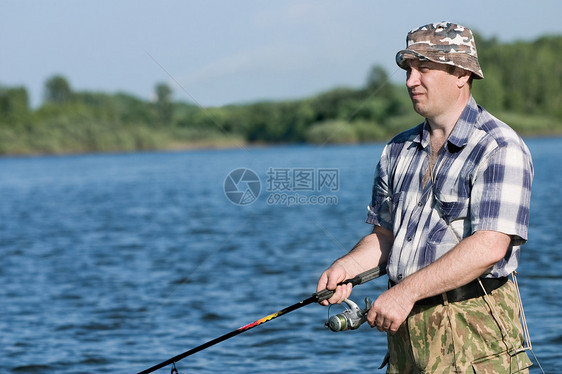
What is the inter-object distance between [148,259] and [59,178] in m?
32.3

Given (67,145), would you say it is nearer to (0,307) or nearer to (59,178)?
(59,178)

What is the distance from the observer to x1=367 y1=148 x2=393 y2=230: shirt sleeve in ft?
11.5

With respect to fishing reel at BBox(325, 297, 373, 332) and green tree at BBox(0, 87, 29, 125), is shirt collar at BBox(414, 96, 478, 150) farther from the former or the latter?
green tree at BBox(0, 87, 29, 125)

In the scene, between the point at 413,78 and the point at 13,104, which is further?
the point at 13,104

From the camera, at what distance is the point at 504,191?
299 centimetres

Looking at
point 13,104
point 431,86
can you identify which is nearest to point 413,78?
point 431,86

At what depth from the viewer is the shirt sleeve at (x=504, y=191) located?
2.99 m

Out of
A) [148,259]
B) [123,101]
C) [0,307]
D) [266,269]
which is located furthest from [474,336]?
[123,101]

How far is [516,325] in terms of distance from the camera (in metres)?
3.13

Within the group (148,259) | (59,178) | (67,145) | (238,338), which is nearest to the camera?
(238,338)

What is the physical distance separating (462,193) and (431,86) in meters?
0.43

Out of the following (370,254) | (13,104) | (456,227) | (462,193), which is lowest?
(370,254)

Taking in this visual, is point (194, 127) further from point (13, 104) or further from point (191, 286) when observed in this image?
point (13, 104)
